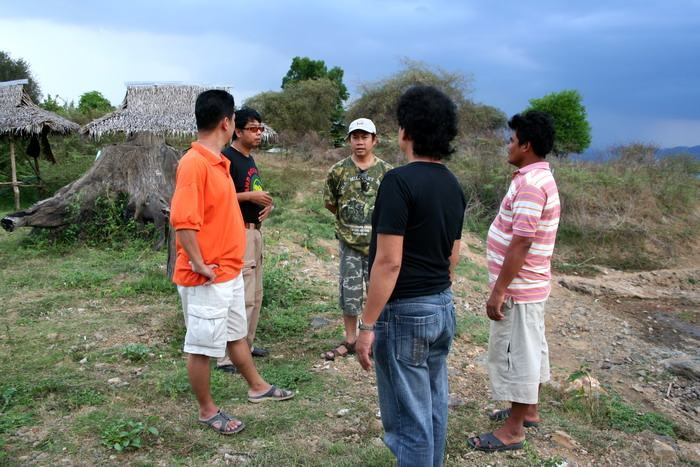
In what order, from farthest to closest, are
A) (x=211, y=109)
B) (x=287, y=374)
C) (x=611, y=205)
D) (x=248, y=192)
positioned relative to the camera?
1. (x=611, y=205)
2. (x=287, y=374)
3. (x=248, y=192)
4. (x=211, y=109)

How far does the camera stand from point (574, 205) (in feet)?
37.9

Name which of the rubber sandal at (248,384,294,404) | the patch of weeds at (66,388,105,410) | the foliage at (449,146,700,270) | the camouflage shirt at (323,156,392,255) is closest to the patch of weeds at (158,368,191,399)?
the patch of weeds at (66,388,105,410)

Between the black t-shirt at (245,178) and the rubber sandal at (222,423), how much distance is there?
1.27 meters

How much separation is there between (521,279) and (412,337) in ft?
3.18

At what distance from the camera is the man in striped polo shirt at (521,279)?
108 inches

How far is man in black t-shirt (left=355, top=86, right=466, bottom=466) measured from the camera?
2.05 meters

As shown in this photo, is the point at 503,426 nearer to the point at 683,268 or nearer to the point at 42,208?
the point at 42,208

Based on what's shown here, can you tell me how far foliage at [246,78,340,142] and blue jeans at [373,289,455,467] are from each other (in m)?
20.3

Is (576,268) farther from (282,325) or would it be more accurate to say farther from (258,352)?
(258,352)

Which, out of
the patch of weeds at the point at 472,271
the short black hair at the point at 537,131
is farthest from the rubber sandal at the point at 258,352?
the patch of weeds at the point at 472,271

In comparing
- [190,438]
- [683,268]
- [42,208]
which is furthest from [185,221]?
[683,268]

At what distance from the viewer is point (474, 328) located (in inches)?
207

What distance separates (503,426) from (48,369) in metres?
2.94

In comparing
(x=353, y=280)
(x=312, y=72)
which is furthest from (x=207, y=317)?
(x=312, y=72)
